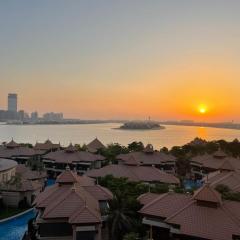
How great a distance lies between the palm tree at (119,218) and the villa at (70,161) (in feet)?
95.6

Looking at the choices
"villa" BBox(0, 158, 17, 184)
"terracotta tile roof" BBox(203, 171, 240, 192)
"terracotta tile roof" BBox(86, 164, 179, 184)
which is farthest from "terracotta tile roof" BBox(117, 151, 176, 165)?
"villa" BBox(0, 158, 17, 184)

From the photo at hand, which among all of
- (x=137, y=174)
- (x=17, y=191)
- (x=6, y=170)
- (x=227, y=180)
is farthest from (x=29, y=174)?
(x=227, y=180)

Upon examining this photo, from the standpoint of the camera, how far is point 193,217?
23.8m

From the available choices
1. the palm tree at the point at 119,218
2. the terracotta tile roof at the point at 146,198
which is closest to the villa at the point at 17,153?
the terracotta tile roof at the point at 146,198

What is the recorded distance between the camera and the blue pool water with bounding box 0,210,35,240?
30.4m

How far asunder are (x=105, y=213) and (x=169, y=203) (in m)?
4.38

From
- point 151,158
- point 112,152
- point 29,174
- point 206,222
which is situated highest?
point 112,152

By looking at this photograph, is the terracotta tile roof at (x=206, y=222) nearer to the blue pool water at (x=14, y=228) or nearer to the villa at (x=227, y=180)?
the villa at (x=227, y=180)

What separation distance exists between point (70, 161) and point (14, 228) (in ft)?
74.1

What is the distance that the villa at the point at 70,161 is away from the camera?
55156mm

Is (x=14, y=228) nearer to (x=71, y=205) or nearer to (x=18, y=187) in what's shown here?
(x=18, y=187)

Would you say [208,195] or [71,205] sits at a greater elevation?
[208,195]

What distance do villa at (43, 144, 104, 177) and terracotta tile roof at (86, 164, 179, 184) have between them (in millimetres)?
11709

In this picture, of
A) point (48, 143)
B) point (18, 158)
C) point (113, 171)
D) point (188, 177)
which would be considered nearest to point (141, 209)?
point (113, 171)
